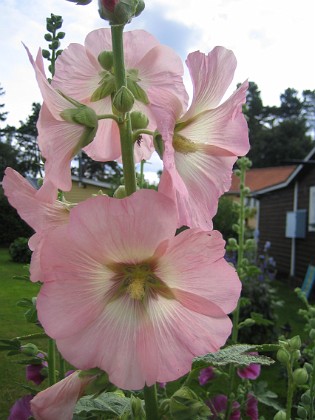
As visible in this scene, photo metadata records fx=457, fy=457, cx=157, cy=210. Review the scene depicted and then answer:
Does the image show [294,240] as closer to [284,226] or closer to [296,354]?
[284,226]

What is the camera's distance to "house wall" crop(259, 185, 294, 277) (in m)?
15.5

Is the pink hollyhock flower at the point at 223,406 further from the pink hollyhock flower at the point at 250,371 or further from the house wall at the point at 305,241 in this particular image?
the house wall at the point at 305,241

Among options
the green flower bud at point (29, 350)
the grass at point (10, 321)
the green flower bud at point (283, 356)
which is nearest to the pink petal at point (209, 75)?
the green flower bud at point (283, 356)

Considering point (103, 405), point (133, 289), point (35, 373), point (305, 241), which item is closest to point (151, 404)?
point (103, 405)

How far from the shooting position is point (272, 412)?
13.9ft

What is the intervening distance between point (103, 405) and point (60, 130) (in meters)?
0.59

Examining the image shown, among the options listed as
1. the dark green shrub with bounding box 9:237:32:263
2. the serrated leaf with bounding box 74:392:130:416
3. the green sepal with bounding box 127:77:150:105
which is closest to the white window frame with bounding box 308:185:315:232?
the dark green shrub with bounding box 9:237:32:263

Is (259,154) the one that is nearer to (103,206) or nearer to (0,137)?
(0,137)

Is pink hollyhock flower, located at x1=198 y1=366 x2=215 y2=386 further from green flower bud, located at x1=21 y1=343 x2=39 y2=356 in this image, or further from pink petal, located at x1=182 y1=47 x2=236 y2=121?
pink petal, located at x1=182 y1=47 x2=236 y2=121

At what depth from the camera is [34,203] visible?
81 cm

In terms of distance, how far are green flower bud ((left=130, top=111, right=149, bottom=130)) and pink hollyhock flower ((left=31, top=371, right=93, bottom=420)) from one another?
492mm

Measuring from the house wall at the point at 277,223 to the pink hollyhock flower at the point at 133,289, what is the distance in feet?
49.1

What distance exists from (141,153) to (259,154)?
40.7 m

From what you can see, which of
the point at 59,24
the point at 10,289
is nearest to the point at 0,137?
the point at 10,289
